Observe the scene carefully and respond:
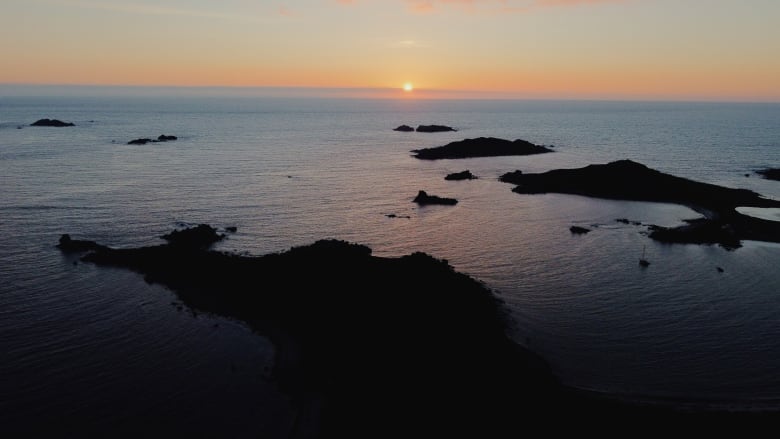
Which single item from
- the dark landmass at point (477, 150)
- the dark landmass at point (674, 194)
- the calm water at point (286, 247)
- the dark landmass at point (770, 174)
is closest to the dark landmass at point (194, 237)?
the calm water at point (286, 247)

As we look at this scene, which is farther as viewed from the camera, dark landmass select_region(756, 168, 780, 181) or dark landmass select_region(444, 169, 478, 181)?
dark landmass select_region(756, 168, 780, 181)

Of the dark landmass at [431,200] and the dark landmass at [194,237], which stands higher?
the dark landmass at [431,200]

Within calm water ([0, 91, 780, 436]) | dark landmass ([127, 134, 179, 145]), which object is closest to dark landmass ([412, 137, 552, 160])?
calm water ([0, 91, 780, 436])

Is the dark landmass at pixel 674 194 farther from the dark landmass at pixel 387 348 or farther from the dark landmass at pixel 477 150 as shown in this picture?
the dark landmass at pixel 387 348

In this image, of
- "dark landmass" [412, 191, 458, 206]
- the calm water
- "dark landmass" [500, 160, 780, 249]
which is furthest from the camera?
"dark landmass" [412, 191, 458, 206]

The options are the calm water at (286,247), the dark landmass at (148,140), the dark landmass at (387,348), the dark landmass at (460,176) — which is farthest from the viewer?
the dark landmass at (148,140)

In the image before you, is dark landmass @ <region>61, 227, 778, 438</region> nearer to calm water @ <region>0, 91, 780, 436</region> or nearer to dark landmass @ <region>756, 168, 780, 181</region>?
calm water @ <region>0, 91, 780, 436</region>

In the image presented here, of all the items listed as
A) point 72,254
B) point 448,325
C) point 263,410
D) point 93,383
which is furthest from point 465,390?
point 72,254

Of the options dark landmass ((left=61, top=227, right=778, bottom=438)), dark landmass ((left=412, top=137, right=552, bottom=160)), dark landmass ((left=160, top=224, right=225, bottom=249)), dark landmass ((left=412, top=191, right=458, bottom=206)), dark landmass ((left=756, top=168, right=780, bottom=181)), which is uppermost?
dark landmass ((left=412, top=137, right=552, bottom=160))
